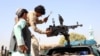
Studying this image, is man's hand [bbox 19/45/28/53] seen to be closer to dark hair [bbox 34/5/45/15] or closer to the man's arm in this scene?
the man's arm

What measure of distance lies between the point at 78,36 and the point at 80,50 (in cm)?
4138

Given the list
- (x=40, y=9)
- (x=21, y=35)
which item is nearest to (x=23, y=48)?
(x=21, y=35)

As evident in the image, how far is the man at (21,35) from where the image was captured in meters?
6.21

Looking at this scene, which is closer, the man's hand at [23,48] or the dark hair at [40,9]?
the man's hand at [23,48]

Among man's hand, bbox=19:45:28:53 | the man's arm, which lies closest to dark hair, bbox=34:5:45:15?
the man's arm

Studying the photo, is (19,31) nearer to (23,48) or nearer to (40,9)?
(23,48)

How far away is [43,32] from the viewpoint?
7617 millimetres

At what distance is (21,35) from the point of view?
248 inches

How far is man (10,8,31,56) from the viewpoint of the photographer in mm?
6211

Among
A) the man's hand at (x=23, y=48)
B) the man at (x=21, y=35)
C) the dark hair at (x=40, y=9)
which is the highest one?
the dark hair at (x=40, y=9)

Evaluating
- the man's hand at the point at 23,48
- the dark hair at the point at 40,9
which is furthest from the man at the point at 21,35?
the dark hair at the point at 40,9

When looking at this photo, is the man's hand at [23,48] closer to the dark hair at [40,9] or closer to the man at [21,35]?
the man at [21,35]

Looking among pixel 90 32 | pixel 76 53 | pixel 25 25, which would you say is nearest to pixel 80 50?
pixel 76 53

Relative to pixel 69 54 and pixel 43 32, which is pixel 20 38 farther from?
pixel 69 54
